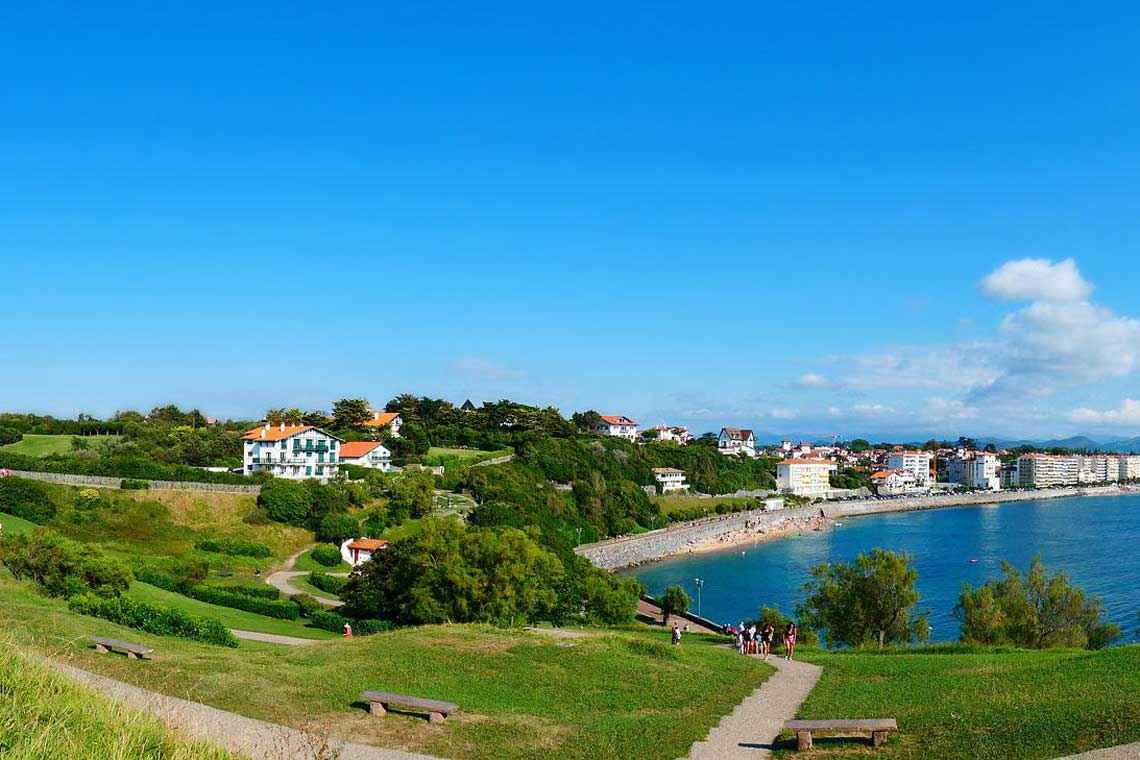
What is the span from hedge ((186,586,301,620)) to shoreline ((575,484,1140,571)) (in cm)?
4314

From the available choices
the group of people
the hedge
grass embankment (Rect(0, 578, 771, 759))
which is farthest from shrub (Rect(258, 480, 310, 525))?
the group of people

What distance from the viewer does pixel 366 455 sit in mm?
80125

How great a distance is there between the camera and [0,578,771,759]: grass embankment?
14.1 metres

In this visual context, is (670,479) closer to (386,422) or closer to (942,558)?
(386,422)

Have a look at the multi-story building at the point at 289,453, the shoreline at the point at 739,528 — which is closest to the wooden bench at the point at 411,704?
the multi-story building at the point at 289,453

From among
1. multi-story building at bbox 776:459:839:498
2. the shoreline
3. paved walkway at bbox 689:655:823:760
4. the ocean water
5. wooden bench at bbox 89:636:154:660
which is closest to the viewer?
paved walkway at bbox 689:655:823:760

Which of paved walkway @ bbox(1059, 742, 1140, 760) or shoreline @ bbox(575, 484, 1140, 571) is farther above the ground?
paved walkway @ bbox(1059, 742, 1140, 760)

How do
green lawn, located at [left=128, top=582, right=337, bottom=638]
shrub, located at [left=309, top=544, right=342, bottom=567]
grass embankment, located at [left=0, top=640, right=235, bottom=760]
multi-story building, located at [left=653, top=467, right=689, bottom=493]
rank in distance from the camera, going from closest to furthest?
grass embankment, located at [left=0, top=640, right=235, bottom=760]
green lawn, located at [left=128, top=582, right=337, bottom=638]
shrub, located at [left=309, top=544, right=342, bottom=567]
multi-story building, located at [left=653, top=467, right=689, bottom=493]

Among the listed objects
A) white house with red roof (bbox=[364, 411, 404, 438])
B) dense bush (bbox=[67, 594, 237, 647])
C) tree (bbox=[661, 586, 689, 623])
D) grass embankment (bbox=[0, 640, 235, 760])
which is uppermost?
white house with red roof (bbox=[364, 411, 404, 438])

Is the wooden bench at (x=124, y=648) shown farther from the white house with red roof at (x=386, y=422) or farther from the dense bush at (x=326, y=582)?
the white house with red roof at (x=386, y=422)

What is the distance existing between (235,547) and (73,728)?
4726cm

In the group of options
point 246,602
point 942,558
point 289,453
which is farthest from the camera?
point 942,558

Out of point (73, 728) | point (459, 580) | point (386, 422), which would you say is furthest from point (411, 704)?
point (386, 422)

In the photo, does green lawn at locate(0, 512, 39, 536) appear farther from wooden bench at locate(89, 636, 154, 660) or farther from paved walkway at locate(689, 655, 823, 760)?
paved walkway at locate(689, 655, 823, 760)
